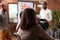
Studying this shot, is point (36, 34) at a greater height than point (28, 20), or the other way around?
point (28, 20)

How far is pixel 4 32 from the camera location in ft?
15.9

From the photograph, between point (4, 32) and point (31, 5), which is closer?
point (4, 32)

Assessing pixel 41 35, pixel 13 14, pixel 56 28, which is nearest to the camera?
pixel 41 35

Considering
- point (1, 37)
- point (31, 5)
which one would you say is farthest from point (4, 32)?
point (31, 5)

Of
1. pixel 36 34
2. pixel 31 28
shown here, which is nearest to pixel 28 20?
pixel 31 28

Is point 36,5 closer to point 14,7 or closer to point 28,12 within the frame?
point 14,7

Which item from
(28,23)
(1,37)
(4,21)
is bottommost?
(1,37)

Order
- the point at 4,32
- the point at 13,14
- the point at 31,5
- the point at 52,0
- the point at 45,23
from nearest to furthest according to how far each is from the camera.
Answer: the point at 45,23 < the point at 4,32 < the point at 31,5 < the point at 52,0 < the point at 13,14

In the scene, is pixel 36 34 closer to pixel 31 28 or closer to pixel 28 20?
pixel 31 28

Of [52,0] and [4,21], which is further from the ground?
[52,0]

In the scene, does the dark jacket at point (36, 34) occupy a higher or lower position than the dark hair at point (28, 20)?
lower

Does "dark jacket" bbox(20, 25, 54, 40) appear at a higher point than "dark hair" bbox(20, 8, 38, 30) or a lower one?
lower

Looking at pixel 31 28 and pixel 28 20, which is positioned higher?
pixel 28 20

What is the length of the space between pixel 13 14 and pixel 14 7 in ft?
1.03
